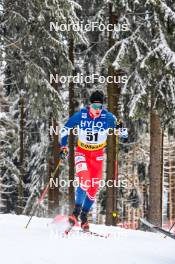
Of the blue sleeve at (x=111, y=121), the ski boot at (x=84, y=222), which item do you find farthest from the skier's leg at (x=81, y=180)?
the blue sleeve at (x=111, y=121)

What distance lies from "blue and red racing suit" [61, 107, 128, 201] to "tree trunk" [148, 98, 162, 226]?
547 centimetres

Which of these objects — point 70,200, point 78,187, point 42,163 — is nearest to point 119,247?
point 78,187

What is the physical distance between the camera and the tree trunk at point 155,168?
13992 mm

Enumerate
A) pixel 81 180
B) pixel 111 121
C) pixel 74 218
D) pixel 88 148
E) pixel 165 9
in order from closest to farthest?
pixel 74 218 < pixel 81 180 < pixel 88 148 < pixel 111 121 < pixel 165 9

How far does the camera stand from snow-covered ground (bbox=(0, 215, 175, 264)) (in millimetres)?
5387

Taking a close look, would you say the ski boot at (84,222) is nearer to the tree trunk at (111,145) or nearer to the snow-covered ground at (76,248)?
the snow-covered ground at (76,248)

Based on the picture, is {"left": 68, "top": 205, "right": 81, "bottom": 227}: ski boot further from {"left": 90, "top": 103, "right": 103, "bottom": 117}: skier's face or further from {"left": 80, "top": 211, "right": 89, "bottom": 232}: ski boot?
{"left": 90, "top": 103, "right": 103, "bottom": 117}: skier's face

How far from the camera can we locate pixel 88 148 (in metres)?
8.55

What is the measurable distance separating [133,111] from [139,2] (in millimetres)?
3315

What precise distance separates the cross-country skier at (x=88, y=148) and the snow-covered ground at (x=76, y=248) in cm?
63

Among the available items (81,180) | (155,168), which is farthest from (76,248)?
(155,168)

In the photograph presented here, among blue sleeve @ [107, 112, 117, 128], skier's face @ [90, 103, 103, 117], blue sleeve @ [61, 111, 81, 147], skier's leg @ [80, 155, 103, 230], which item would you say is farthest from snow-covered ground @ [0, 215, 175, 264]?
skier's face @ [90, 103, 103, 117]

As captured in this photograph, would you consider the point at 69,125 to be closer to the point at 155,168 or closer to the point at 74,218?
the point at 74,218

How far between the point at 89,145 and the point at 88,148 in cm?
5
